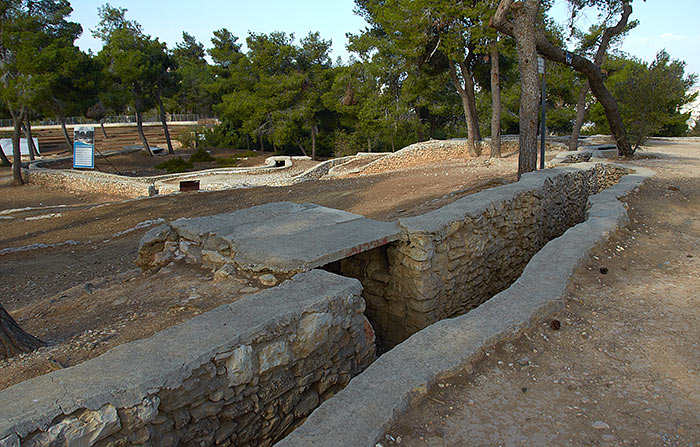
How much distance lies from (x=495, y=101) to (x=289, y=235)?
39.5ft

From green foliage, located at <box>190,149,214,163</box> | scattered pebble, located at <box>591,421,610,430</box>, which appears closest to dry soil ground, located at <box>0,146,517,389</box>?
scattered pebble, located at <box>591,421,610,430</box>

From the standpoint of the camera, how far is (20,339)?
3.29 m

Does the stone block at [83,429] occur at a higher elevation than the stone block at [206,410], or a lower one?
higher

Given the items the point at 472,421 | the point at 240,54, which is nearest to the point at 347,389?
the point at 472,421

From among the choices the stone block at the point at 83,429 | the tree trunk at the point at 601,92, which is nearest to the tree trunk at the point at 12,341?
the stone block at the point at 83,429

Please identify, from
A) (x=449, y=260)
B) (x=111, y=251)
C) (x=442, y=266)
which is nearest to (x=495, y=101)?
(x=449, y=260)

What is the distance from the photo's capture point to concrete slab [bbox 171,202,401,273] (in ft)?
13.6

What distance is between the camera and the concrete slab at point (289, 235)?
415 centimetres

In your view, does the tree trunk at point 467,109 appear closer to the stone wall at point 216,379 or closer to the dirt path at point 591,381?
the dirt path at point 591,381

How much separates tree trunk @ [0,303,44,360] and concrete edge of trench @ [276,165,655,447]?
2.41m

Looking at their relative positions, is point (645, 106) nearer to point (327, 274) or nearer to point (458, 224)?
point (458, 224)

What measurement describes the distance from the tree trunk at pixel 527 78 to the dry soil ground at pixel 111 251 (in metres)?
1.01

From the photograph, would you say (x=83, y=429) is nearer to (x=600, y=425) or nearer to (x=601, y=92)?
(x=600, y=425)

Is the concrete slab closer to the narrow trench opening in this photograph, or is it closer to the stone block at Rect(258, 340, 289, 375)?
the narrow trench opening
